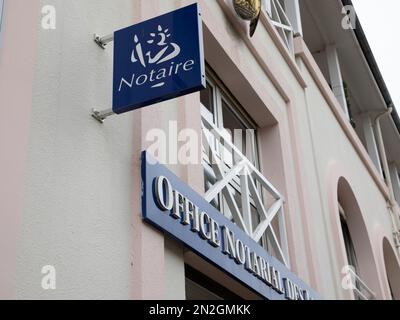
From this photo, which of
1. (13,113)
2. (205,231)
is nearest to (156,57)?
(13,113)

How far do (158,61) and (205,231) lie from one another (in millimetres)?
1433

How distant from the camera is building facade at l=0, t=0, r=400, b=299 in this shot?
3.37 meters

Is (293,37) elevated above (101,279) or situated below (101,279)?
above

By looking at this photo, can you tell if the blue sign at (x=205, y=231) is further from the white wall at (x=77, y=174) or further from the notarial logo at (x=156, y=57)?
the notarial logo at (x=156, y=57)

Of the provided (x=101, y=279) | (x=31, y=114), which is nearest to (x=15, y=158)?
(x=31, y=114)

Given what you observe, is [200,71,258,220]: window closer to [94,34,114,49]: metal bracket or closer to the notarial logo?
[94,34,114,49]: metal bracket

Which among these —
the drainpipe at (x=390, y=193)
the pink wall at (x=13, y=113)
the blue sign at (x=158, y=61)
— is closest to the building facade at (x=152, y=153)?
the pink wall at (x=13, y=113)

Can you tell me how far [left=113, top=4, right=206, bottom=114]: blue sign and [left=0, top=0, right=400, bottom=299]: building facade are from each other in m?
0.27

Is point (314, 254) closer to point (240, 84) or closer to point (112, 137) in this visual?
point (240, 84)

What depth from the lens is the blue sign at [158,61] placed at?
12.2 ft

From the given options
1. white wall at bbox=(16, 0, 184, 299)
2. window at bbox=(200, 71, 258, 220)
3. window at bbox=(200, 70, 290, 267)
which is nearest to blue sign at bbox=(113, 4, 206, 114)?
white wall at bbox=(16, 0, 184, 299)

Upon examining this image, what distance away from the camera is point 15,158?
3254 millimetres

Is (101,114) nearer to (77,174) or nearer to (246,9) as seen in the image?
(77,174)

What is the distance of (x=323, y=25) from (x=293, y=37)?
97.0 inches
